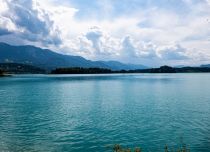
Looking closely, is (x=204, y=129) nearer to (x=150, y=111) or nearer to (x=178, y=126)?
(x=178, y=126)

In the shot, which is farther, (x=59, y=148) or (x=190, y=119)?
(x=190, y=119)

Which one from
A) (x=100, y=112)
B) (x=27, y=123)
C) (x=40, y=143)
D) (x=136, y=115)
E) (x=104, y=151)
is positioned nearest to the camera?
(x=104, y=151)

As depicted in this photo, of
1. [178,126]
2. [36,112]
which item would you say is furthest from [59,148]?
[36,112]

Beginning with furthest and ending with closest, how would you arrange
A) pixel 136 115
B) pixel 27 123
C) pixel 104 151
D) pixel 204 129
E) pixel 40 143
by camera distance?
pixel 136 115, pixel 27 123, pixel 204 129, pixel 40 143, pixel 104 151

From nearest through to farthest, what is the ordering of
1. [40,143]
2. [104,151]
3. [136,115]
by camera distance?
1. [104,151]
2. [40,143]
3. [136,115]

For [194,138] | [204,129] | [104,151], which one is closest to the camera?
[104,151]

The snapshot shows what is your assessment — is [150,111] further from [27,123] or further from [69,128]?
[27,123]

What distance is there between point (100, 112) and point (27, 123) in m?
17.2

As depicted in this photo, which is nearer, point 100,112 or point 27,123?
point 27,123

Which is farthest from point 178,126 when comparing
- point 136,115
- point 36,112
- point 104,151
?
point 36,112

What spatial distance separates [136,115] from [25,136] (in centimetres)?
2443

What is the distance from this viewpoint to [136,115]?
53.5 m

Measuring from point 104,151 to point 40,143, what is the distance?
29.1ft

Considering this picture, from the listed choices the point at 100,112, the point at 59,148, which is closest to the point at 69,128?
the point at 59,148
